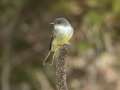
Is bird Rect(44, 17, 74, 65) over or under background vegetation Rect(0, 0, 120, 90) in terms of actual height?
over

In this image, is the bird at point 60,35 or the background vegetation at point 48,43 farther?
the background vegetation at point 48,43

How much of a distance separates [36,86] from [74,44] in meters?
0.91

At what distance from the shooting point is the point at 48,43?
728 centimetres

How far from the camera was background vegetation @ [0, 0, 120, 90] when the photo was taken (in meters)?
6.72

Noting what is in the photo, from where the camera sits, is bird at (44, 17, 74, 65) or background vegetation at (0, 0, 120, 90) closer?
bird at (44, 17, 74, 65)

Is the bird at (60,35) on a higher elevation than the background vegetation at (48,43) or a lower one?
higher

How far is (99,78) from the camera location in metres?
7.14

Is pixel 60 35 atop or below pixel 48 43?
atop

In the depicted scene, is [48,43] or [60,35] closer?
[60,35]

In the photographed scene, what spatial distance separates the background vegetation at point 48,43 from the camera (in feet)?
22.1

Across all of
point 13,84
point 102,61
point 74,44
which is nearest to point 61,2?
point 74,44

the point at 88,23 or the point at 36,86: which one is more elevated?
the point at 88,23

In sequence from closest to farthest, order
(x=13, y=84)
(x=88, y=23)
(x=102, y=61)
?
(x=88, y=23)
(x=102, y=61)
(x=13, y=84)

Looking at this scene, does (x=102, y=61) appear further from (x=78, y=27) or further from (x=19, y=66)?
(x=19, y=66)
